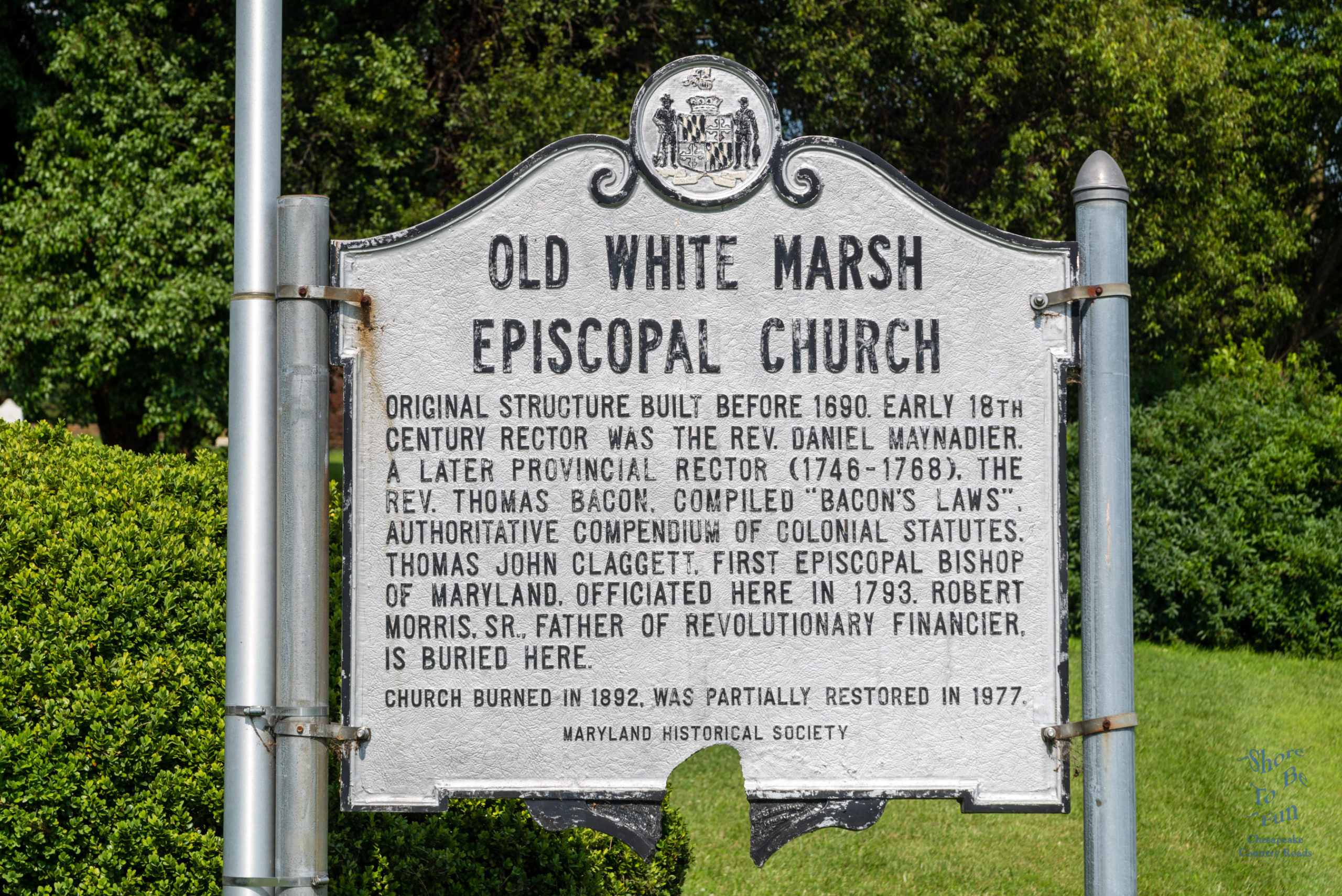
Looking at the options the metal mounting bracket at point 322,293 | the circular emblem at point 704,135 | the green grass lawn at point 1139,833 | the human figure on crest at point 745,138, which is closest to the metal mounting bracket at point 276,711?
the metal mounting bracket at point 322,293

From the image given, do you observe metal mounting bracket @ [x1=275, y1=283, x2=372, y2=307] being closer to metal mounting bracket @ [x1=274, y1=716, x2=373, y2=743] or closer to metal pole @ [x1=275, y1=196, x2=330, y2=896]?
metal pole @ [x1=275, y1=196, x2=330, y2=896]

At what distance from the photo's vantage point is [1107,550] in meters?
2.82

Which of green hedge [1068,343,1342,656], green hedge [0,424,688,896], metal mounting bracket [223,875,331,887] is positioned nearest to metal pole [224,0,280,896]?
metal mounting bracket [223,875,331,887]

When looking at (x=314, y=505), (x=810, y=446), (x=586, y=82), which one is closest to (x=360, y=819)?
(x=314, y=505)

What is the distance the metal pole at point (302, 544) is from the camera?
2.79 metres

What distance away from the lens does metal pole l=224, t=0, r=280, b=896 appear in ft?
9.20

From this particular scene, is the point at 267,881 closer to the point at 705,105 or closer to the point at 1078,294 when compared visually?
the point at 705,105

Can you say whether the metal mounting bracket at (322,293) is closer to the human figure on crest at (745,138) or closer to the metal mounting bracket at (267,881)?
the human figure on crest at (745,138)

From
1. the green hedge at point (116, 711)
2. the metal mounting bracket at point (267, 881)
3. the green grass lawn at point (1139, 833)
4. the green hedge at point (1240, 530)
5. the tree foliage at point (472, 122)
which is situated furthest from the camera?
the tree foliage at point (472, 122)

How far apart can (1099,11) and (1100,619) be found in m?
11.1

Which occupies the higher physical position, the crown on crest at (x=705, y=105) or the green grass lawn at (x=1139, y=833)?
the crown on crest at (x=705, y=105)

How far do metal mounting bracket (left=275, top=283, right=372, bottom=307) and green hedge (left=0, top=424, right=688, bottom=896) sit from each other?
4.06 ft

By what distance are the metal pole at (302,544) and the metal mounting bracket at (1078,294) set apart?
1.67 m

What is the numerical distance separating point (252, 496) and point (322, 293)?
49cm
